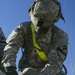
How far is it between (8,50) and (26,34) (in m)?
0.53

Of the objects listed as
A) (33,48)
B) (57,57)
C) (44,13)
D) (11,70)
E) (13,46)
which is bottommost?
(57,57)

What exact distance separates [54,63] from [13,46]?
0.71 metres

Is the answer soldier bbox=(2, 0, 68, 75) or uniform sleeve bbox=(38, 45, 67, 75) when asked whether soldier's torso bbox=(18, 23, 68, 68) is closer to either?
soldier bbox=(2, 0, 68, 75)

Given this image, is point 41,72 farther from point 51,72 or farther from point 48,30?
point 48,30

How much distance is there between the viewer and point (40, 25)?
534 cm

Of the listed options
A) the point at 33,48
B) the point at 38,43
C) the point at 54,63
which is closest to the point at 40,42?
the point at 38,43

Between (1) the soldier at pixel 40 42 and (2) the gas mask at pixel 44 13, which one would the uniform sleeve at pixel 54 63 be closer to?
(1) the soldier at pixel 40 42

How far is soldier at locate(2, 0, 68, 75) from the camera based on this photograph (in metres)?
5.14

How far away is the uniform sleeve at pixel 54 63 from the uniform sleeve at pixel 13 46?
0.49 metres

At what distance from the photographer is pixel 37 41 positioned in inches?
221

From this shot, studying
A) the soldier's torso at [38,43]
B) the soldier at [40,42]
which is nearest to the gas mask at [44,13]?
the soldier at [40,42]

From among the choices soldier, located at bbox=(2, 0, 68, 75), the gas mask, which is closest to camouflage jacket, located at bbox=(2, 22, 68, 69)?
A: soldier, located at bbox=(2, 0, 68, 75)

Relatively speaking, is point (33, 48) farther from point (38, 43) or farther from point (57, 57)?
point (57, 57)

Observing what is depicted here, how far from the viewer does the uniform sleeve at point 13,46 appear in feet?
16.6
